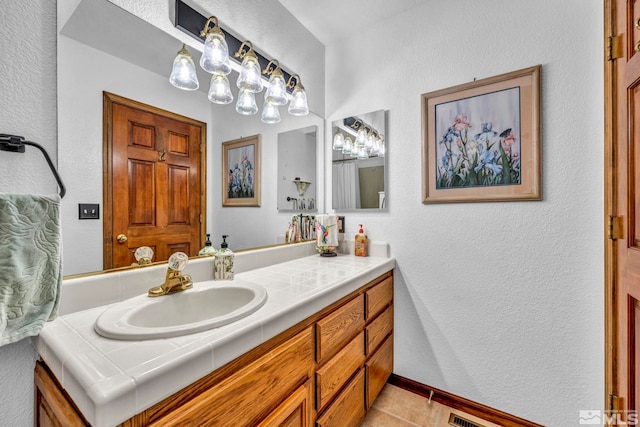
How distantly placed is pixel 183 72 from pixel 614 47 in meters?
1.84

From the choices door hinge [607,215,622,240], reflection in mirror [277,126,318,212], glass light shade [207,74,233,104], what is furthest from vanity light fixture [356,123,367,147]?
door hinge [607,215,622,240]

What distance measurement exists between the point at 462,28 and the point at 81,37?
1839mm

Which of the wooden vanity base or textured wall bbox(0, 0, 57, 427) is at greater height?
textured wall bbox(0, 0, 57, 427)

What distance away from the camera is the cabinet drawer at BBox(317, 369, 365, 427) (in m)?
1.12

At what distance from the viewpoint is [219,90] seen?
1.31 m

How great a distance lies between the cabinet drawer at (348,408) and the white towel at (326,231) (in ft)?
2.62

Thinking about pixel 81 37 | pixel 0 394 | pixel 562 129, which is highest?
pixel 81 37

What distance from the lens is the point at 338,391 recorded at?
1.18 metres

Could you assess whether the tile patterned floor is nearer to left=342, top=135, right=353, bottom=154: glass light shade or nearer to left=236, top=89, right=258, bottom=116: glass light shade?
left=342, top=135, right=353, bottom=154: glass light shade

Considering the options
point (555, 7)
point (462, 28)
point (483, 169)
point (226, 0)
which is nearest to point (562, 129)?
point (483, 169)

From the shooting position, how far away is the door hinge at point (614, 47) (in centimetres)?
111

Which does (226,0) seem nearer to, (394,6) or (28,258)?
(394,6)

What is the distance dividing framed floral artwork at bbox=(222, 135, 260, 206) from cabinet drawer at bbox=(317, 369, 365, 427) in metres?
1.04

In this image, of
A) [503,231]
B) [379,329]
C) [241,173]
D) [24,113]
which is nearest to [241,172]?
[241,173]
